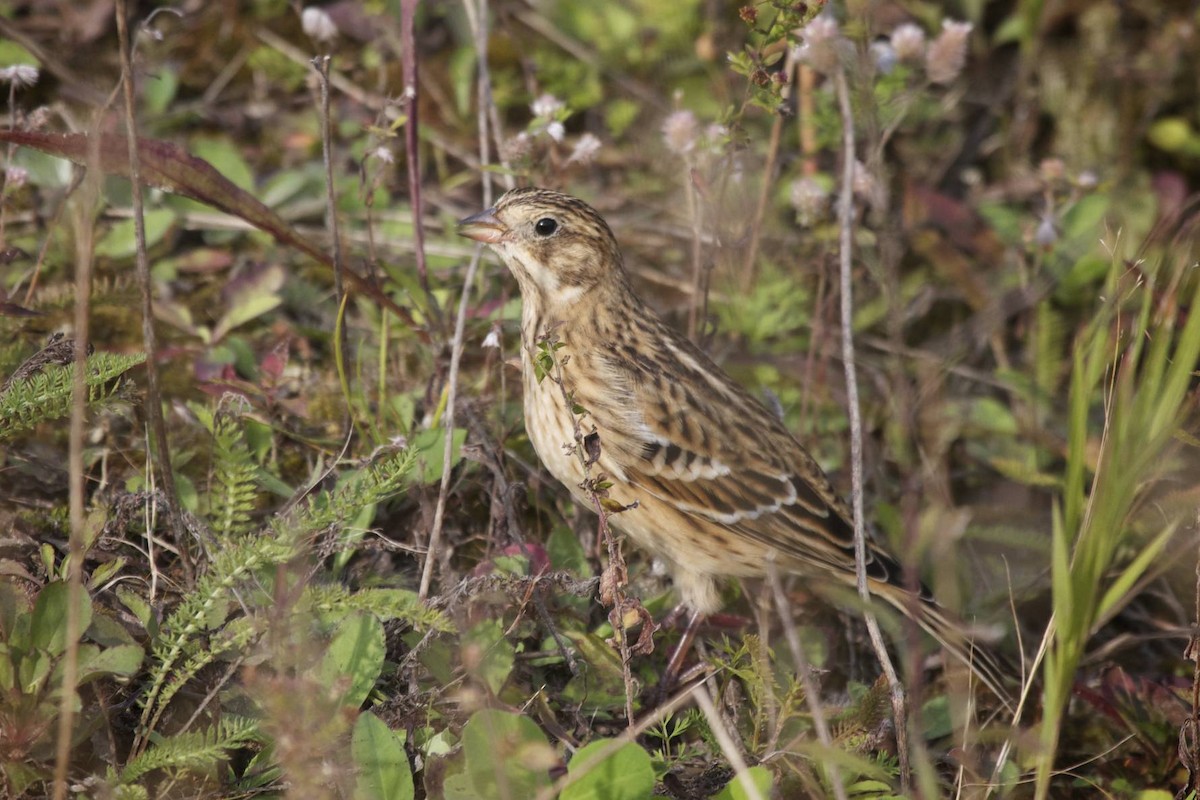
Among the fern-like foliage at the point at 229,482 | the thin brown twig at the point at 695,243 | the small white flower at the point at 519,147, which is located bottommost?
the fern-like foliage at the point at 229,482

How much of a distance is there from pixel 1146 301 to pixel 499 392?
7.33ft

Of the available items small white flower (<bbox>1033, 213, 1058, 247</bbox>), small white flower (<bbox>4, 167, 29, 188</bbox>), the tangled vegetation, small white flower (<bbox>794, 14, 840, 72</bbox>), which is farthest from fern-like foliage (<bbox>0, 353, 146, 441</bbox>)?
small white flower (<bbox>1033, 213, 1058, 247</bbox>)

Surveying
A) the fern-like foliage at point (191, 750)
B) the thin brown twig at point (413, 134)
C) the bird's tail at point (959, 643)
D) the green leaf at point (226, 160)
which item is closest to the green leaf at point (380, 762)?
the fern-like foliage at point (191, 750)

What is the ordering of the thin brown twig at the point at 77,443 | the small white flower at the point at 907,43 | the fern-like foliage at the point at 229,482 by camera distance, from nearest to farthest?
the thin brown twig at the point at 77,443 → the fern-like foliage at the point at 229,482 → the small white flower at the point at 907,43

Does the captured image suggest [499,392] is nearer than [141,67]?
Yes

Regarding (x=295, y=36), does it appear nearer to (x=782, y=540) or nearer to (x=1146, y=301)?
(x=782, y=540)

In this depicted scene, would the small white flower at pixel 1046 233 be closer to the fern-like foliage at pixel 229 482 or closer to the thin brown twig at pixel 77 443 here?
the fern-like foliage at pixel 229 482

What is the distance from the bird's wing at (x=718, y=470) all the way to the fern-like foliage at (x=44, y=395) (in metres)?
1.44

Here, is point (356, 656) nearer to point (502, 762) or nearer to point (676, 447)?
point (502, 762)

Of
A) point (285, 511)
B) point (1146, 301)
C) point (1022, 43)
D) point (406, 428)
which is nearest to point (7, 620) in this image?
point (285, 511)

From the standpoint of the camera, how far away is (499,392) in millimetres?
4496

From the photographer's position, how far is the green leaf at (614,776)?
2.99m

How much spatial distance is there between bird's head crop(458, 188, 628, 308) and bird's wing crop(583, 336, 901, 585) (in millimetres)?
326

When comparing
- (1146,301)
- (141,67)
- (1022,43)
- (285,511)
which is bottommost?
(285,511)
